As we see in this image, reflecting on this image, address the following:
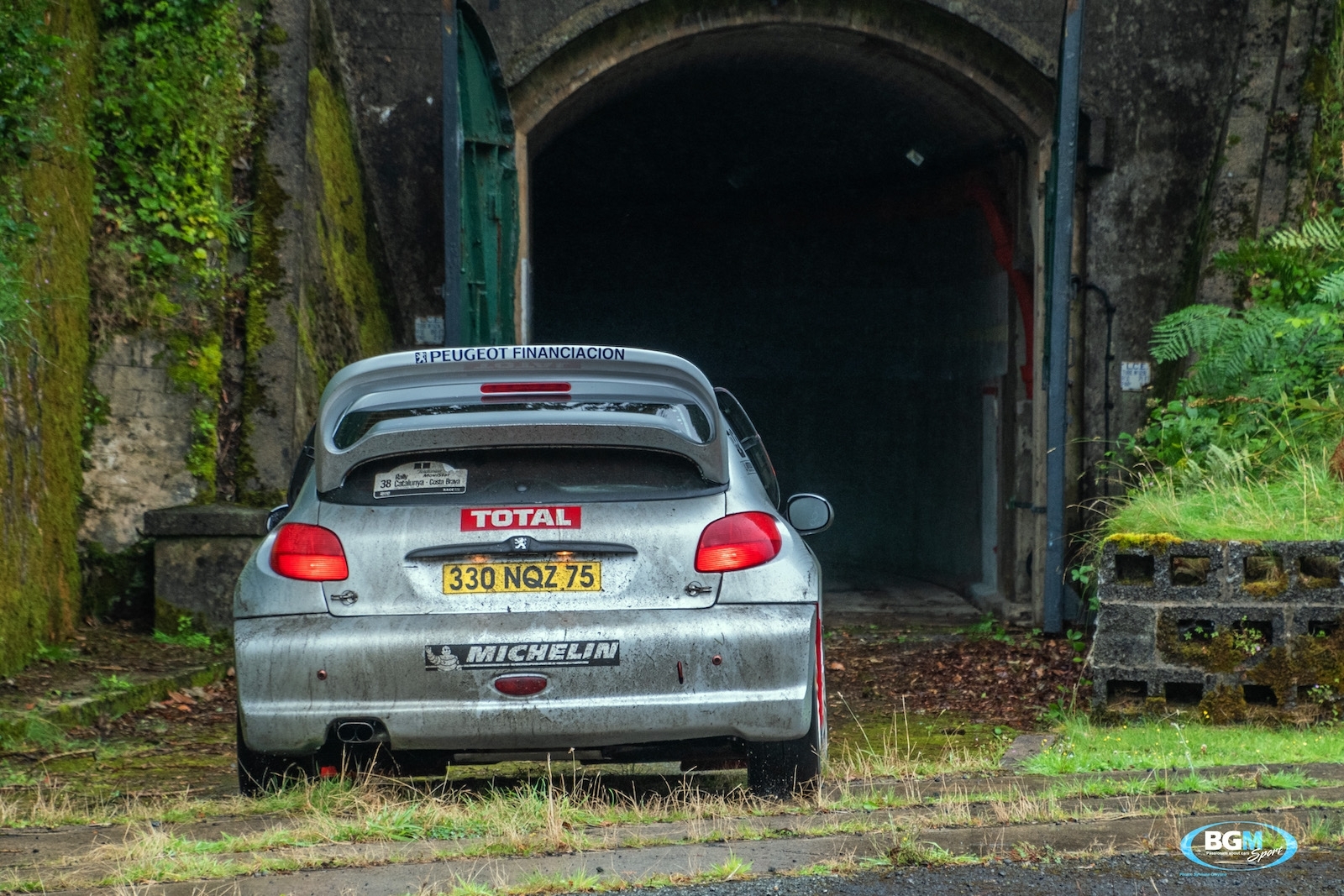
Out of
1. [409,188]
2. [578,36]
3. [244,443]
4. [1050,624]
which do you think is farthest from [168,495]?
[1050,624]

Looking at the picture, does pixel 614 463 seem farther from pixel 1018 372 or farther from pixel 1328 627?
pixel 1018 372

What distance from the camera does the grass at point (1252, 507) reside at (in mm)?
6332

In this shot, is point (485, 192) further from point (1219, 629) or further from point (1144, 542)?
point (1219, 629)

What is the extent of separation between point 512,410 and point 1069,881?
225 cm

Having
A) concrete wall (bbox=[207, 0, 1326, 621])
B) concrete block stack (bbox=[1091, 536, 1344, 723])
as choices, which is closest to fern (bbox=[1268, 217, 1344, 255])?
concrete wall (bbox=[207, 0, 1326, 621])

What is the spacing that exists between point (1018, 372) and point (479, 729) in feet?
28.6

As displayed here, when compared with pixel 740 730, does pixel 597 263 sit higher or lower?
higher

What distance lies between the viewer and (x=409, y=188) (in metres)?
10.6

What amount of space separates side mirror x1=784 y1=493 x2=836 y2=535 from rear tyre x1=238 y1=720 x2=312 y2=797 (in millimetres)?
1917

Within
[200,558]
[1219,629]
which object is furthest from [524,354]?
[200,558]

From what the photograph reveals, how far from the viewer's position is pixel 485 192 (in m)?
10.0

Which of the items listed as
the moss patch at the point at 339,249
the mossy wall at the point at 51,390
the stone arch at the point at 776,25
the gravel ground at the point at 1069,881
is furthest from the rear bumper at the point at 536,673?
the stone arch at the point at 776,25

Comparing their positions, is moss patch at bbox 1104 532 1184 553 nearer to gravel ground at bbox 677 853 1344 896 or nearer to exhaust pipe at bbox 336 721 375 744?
gravel ground at bbox 677 853 1344 896

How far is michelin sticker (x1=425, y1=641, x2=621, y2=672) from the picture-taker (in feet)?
13.6
